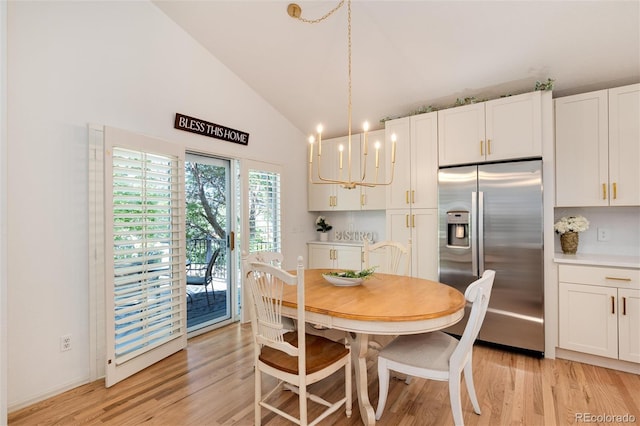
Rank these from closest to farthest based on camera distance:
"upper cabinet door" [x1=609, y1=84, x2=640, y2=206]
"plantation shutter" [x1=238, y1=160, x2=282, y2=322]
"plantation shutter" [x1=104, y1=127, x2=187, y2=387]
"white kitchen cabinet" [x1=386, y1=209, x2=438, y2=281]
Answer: "plantation shutter" [x1=104, y1=127, x2=187, y2=387]
"upper cabinet door" [x1=609, y1=84, x2=640, y2=206]
"white kitchen cabinet" [x1=386, y1=209, x2=438, y2=281]
"plantation shutter" [x1=238, y1=160, x2=282, y2=322]

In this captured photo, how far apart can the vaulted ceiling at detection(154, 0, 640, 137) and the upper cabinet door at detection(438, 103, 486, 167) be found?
0.29m

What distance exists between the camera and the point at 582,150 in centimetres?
295

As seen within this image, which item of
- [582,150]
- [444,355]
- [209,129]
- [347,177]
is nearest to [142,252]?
[209,129]

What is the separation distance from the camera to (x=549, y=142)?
287cm

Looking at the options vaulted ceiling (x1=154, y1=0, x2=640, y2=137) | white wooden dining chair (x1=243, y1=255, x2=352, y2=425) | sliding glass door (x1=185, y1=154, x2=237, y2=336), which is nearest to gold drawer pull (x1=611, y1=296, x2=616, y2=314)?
vaulted ceiling (x1=154, y1=0, x2=640, y2=137)

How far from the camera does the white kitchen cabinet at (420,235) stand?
343 centimetres

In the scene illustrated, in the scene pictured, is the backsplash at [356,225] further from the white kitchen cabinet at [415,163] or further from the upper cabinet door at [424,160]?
the upper cabinet door at [424,160]

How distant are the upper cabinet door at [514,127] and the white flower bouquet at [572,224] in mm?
792

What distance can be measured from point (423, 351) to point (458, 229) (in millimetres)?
1670

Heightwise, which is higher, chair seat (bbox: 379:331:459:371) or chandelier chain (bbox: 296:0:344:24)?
chandelier chain (bbox: 296:0:344:24)

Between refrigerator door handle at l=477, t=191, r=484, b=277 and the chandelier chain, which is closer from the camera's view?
the chandelier chain

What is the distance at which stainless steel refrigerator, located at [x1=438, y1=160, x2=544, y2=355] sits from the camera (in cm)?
281

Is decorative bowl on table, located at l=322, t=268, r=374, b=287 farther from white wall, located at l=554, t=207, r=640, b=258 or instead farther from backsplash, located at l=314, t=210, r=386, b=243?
white wall, located at l=554, t=207, r=640, b=258

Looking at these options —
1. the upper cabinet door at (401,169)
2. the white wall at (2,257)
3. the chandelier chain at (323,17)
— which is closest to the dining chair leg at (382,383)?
the upper cabinet door at (401,169)
